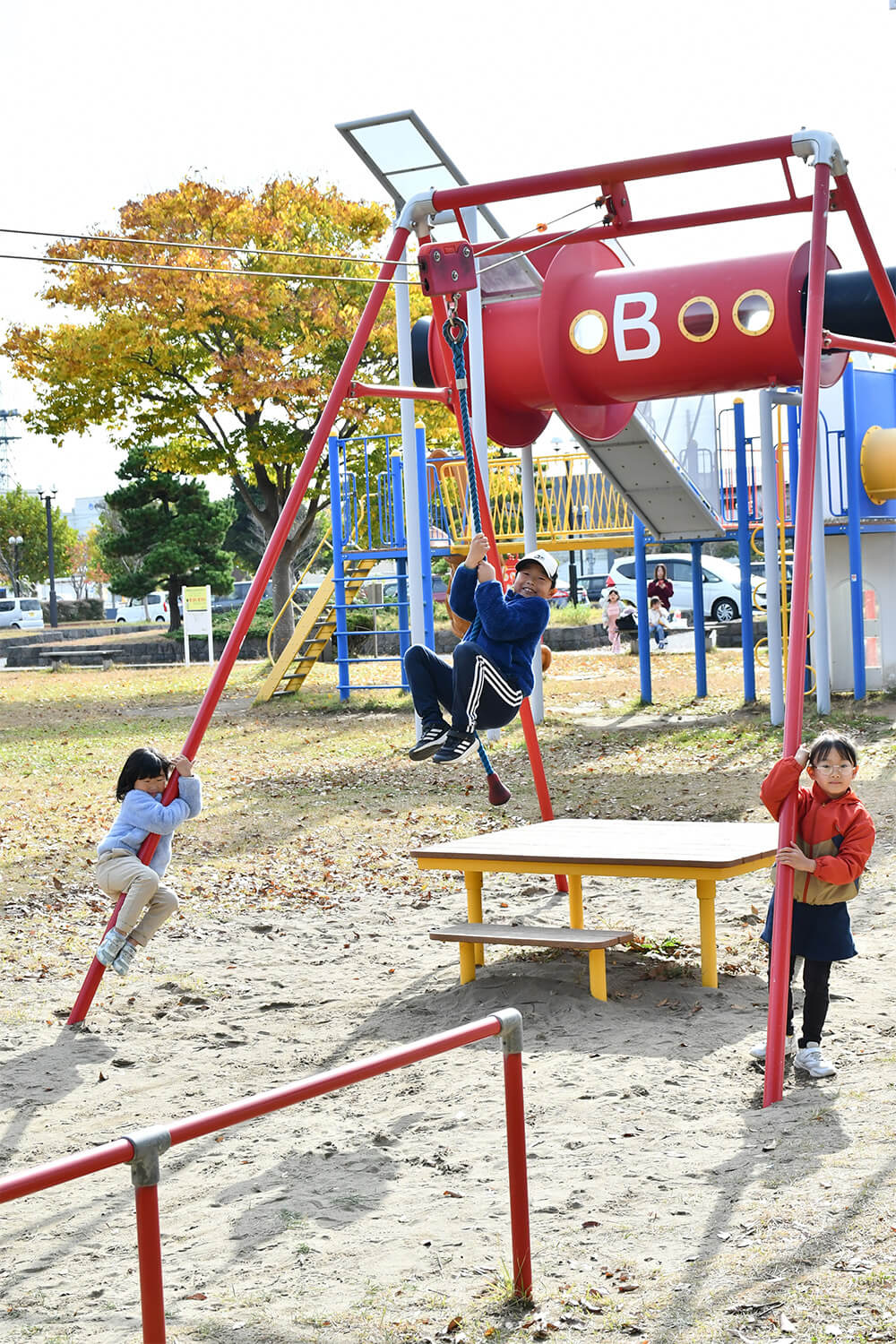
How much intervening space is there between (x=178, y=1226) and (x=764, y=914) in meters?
4.48

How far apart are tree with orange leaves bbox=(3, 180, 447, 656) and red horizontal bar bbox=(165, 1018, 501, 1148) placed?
854 inches

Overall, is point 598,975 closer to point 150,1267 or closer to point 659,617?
point 150,1267

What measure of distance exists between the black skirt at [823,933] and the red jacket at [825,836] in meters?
0.04

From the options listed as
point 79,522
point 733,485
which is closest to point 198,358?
point 733,485

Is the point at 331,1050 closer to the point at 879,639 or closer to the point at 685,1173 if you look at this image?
the point at 685,1173

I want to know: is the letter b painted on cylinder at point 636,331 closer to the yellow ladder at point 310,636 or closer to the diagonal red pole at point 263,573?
the diagonal red pole at point 263,573

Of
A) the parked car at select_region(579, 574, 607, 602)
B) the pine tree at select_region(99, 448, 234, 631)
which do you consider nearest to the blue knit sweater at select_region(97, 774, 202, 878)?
the pine tree at select_region(99, 448, 234, 631)

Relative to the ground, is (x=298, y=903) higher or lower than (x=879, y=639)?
lower

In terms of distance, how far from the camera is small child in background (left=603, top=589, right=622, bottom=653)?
2681cm

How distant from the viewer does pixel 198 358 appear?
25344 millimetres

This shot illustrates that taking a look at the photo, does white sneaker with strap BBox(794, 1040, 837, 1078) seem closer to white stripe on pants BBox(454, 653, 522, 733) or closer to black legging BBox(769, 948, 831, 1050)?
black legging BBox(769, 948, 831, 1050)

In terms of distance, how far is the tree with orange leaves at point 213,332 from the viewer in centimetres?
2439

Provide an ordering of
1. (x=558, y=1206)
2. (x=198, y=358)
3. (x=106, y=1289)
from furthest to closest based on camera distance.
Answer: (x=198, y=358) < (x=558, y=1206) < (x=106, y=1289)

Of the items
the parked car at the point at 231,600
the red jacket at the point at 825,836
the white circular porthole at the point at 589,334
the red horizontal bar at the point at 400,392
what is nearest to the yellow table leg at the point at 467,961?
the red jacket at the point at 825,836
